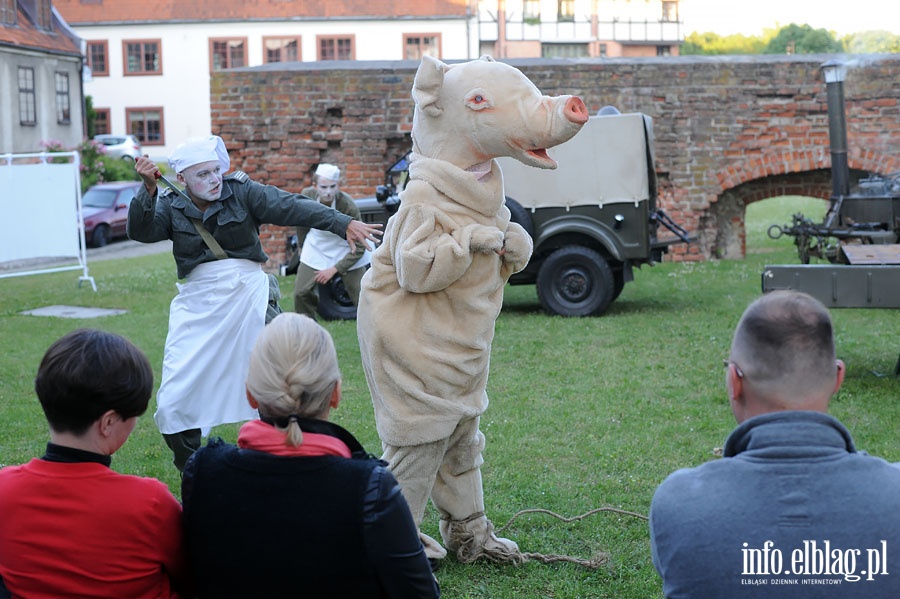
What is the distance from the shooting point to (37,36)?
3816cm

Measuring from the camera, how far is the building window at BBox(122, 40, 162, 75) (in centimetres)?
5175

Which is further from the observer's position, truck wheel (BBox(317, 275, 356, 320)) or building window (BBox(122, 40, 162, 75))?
building window (BBox(122, 40, 162, 75))

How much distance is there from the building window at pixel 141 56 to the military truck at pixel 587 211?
43.6 m

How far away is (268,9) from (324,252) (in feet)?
142

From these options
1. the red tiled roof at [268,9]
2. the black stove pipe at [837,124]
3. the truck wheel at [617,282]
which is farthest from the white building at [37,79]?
the black stove pipe at [837,124]

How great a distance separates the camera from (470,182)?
164 inches

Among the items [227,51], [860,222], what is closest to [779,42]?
[227,51]

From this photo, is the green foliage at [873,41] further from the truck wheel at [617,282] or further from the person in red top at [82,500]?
the person in red top at [82,500]

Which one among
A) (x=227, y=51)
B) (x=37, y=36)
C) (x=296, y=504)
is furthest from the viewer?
(x=227, y=51)

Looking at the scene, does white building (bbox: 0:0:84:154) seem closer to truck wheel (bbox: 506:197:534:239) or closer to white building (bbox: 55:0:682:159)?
white building (bbox: 55:0:682:159)

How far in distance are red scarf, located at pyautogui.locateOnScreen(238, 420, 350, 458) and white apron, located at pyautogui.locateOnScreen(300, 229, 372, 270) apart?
773cm

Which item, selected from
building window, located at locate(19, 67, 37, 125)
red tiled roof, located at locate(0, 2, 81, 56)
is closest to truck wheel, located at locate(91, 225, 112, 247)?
red tiled roof, located at locate(0, 2, 81, 56)

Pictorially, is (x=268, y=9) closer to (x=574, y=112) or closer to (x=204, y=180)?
(x=204, y=180)

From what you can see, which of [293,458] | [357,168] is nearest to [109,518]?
[293,458]
